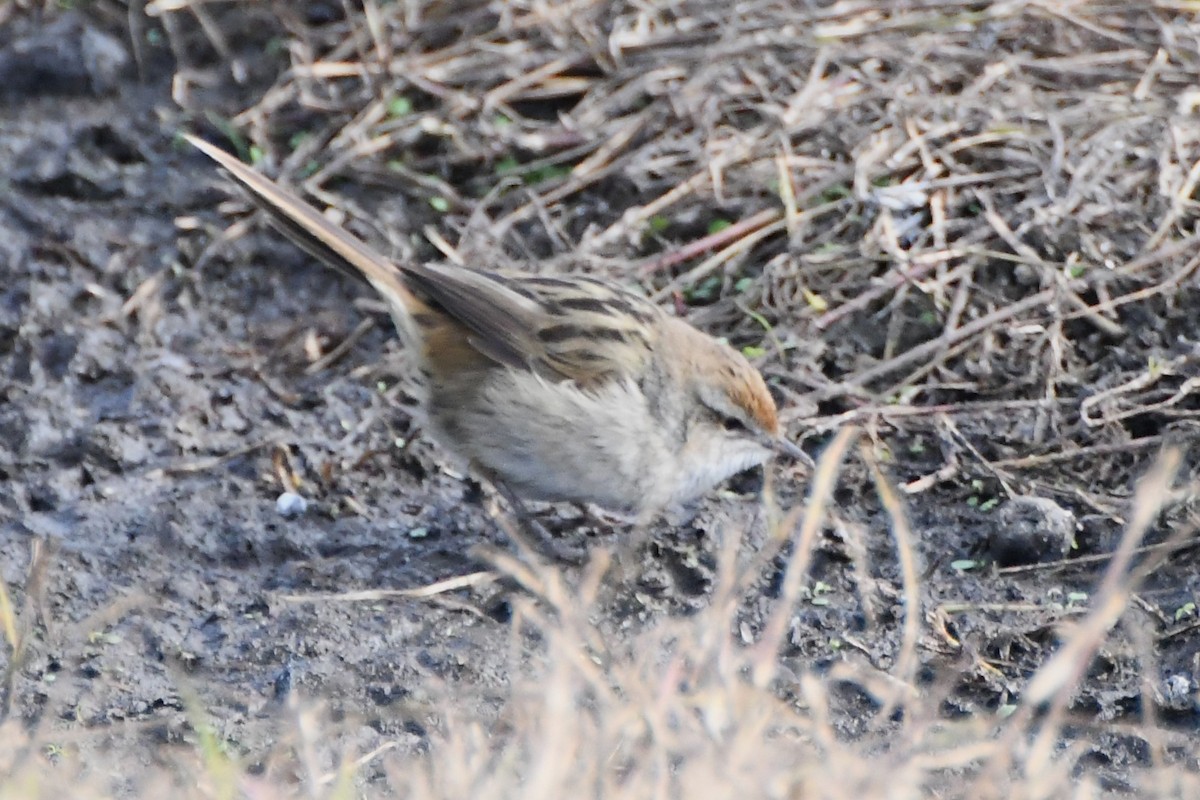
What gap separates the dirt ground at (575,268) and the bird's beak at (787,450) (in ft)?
1.31

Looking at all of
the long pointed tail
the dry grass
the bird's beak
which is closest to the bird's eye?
the bird's beak

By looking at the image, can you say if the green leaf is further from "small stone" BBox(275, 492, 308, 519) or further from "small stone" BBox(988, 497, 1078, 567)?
"small stone" BBox(988, 497, 1078, 567)

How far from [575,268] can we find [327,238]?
1.52 metres

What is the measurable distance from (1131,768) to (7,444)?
441cm

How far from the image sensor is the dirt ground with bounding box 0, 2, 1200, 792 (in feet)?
17.5

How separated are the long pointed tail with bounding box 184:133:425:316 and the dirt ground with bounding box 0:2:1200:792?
0.80 metres

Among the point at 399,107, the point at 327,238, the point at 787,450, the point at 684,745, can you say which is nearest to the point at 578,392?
the point at 787,450

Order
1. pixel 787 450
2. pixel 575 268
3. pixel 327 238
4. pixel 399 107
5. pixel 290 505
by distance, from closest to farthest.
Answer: pixel 787 450 → pixel 327 238 → pixel 290 505 → pixel 575 268 → pixel 399 107

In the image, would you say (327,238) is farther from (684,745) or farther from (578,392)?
(684,745)

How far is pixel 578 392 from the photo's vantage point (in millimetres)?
5738

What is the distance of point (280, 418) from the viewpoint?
6805 mm

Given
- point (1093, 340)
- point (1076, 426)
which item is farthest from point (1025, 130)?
point (1076, 426)

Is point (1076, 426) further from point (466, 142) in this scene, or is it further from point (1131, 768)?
point (466, 142)

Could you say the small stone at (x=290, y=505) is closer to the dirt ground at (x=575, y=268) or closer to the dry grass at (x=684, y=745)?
the dirt ground at (x=575, y=268)
